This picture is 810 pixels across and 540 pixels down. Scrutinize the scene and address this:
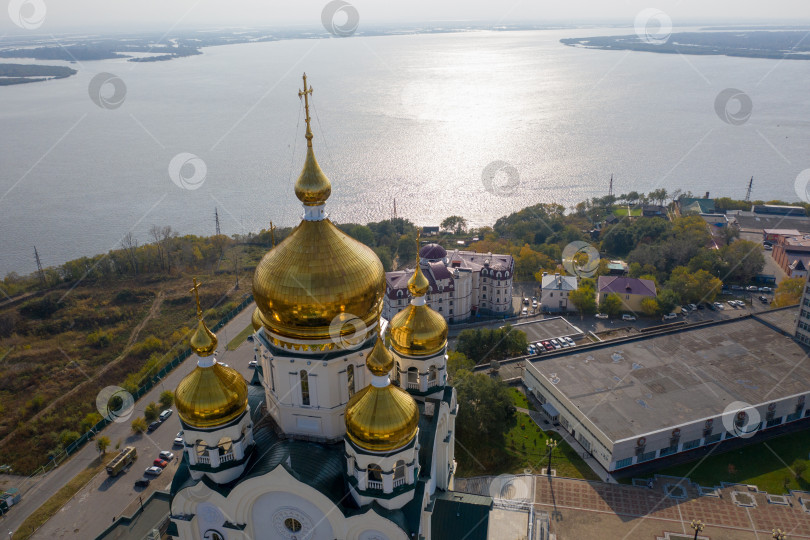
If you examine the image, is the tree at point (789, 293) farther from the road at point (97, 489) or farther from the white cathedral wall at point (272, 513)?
the road at point (97, 489)

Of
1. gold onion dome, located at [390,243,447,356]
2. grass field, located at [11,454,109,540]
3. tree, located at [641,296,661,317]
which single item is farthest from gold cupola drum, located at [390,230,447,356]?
tree, located at [641,296,661,317]

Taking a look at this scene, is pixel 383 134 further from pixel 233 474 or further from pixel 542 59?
pixel 542 59

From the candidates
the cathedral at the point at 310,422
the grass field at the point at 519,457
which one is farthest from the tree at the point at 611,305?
the cathedral at the point at 310,422

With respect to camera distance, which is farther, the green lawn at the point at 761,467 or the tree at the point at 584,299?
the tree at the point at 584,299

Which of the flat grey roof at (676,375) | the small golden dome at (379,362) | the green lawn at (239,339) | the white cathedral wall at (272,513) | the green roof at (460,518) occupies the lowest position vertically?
the green lawn at (239,339)

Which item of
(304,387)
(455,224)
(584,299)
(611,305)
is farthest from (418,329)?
(455,224)
